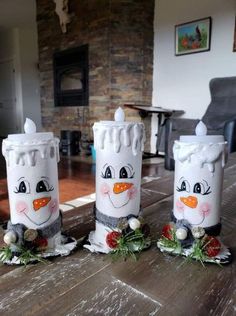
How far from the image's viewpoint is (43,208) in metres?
0.39

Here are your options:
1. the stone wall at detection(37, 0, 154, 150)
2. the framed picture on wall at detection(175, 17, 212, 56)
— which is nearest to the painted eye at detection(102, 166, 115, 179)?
the stone wall at detection(37, 0, 154, 150)

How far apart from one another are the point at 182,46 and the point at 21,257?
352 cm

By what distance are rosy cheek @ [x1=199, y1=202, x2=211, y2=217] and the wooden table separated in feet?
0.24

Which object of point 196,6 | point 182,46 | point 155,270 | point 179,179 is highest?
point 196,6

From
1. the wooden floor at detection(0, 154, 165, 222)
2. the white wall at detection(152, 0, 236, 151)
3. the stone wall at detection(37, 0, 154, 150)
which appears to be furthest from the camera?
the stone wall at detection(37, 0, 154, 150)

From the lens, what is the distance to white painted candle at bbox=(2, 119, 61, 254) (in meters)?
0.36

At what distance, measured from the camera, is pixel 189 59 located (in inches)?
131

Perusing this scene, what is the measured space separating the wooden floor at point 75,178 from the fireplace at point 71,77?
1.02 metres

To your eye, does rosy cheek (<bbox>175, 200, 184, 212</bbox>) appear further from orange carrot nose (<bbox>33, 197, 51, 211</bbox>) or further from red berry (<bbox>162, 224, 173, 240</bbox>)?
orange carrot nose (<bbox>33, 197, 51, 211</bbox>)

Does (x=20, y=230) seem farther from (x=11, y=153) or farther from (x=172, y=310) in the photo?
(x=172, y=310)

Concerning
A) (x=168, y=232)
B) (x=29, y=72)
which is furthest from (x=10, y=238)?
(x=29, y=72)

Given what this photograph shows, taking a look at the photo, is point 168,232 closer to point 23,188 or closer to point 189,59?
point 23,188

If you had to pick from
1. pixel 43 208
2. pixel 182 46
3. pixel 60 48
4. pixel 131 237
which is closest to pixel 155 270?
pixel 131 237

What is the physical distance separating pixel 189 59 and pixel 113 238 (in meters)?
3.38
